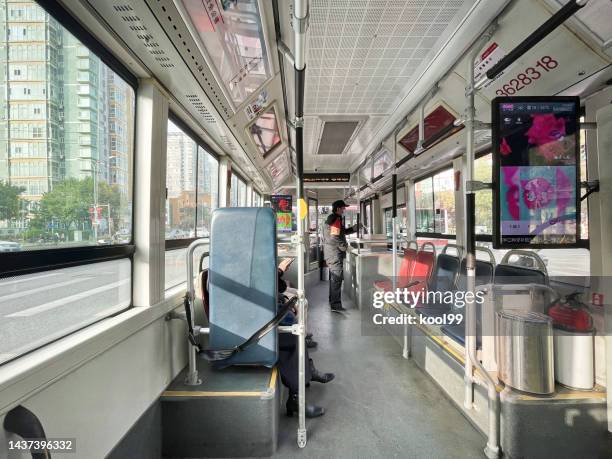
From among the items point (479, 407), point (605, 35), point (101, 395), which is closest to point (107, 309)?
point (101, 395)

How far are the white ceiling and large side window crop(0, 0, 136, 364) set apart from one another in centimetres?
147

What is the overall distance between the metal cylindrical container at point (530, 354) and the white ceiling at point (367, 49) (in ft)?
6.86

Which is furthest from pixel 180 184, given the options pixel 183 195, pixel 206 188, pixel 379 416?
pixel 379 416

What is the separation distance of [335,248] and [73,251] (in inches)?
148

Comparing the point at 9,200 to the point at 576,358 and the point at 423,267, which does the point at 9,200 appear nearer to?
the point at 576,358

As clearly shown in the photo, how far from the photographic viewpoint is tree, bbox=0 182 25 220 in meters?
1.05

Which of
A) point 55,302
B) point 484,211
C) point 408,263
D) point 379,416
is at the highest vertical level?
point 484,211

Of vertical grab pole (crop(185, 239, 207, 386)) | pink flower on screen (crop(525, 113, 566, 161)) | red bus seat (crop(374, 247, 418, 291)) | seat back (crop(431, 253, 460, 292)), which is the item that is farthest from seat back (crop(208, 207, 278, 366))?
red bus seat (crop(374, 247, 418, 291))

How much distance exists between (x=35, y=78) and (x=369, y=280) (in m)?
4.44

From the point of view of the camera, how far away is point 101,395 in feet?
4.27

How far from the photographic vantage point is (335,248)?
4699 mm

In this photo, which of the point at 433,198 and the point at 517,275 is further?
the point at 433,198

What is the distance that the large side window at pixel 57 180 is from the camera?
1067mm

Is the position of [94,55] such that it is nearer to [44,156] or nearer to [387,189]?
[44,156]
